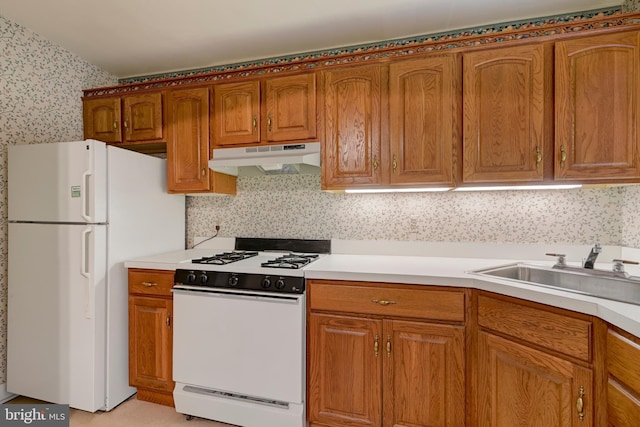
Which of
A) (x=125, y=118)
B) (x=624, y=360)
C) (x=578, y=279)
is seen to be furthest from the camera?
(x=125, y=118)

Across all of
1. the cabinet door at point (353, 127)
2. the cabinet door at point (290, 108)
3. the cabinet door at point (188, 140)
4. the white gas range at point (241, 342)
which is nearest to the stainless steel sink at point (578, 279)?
the cabinet door at point (353, 127)

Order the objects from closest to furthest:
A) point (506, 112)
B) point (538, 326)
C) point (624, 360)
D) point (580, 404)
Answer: point (624, 360), point (580, 404), point (538, 326), point (506, 112)

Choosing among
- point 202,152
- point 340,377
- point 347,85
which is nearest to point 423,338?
point 340,377

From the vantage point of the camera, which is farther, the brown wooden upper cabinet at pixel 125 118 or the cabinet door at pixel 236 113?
the brown wooden upper cabinet at pixel 125 118

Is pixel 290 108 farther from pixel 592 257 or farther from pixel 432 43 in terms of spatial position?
pixel 592 257

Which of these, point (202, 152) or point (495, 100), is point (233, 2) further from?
point (495, 100)

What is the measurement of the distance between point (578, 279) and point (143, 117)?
3099mm

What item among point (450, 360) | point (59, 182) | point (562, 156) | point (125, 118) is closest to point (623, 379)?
point (450, 360)

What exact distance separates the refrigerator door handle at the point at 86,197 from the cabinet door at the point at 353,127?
1.46 metres

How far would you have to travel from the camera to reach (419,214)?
2.26 meters

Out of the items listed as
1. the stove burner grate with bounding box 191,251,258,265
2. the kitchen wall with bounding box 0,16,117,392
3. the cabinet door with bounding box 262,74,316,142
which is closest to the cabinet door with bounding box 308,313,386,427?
the stove burner grate with bounding box 191,251,258,265

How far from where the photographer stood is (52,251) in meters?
1.98

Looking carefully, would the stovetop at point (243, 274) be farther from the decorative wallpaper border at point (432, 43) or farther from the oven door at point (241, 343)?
the decorative wallpaper border at point (432, 43)

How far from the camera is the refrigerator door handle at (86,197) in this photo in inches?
75.4
